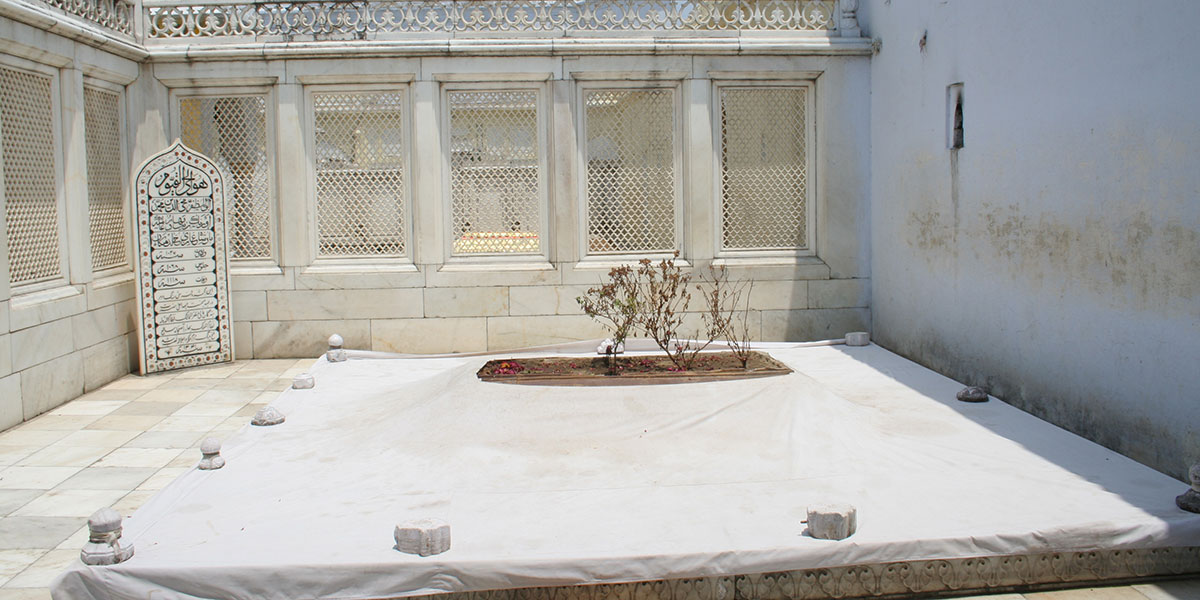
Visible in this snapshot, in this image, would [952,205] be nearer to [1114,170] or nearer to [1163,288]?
[1114,170]

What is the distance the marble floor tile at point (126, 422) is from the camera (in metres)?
6.77

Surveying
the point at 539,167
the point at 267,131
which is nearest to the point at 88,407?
the point at 267,131

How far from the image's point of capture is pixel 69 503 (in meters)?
5.20

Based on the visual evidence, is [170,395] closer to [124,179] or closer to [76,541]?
[124,179]

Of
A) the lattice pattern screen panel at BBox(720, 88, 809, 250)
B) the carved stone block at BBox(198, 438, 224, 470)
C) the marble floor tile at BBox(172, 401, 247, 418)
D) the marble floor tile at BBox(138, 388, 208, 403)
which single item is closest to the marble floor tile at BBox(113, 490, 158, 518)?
the carved stone block at BBox(198, 438, 224, 470)

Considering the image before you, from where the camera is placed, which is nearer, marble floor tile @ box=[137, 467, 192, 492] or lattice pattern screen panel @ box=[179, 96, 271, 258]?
marble floor tile @ box=[137, 467, 192, 492]

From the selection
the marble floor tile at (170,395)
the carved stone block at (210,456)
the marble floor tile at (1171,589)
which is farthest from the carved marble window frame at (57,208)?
the marble floor tile at (1171,589)

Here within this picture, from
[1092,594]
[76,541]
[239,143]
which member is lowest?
[1092,594]

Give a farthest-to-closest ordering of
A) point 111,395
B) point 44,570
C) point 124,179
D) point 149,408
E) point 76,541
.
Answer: point 124,179
point 111,395
point 149,408
point 76,541
point 44,570

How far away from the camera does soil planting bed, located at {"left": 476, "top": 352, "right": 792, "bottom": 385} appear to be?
235 inches

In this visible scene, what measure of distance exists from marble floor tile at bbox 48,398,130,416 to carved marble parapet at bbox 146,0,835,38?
11.0ft

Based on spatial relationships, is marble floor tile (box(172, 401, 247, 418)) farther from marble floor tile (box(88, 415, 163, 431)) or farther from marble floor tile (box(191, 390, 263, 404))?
marble floor tile (box(88, 415, 163, 431))

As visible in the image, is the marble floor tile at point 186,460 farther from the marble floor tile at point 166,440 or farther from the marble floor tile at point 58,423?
the marble floor tile at point 58,423

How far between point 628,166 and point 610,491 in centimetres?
498
